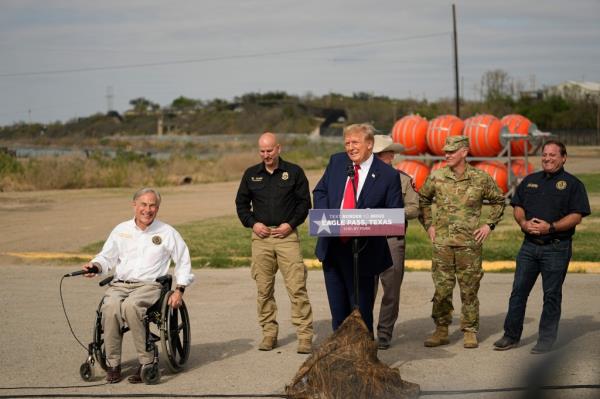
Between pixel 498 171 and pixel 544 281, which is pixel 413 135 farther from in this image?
pixel 544 281

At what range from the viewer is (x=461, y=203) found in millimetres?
8242

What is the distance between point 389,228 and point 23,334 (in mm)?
4446

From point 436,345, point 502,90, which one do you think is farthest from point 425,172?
point 502,90

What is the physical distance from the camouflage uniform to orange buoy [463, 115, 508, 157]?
15566 mm

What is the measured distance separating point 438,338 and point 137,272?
293 cm

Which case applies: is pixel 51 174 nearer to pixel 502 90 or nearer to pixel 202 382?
pixel 202 382

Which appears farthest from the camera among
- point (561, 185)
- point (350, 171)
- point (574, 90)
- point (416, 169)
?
point (574, 90)

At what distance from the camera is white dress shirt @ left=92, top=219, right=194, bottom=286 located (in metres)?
7.35

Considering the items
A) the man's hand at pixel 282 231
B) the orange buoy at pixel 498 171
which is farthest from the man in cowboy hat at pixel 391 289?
the orange buoy at pixel 498 171

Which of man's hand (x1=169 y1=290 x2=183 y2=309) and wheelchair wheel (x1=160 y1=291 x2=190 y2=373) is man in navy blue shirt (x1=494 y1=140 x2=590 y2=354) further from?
man's hand (x1=169 y1=290 x2=183 y2=309)

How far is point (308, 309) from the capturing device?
26.9 feet

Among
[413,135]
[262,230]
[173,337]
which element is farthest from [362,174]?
[413,135]

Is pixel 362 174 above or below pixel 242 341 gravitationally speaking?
above

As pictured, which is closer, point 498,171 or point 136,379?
point 136,379
